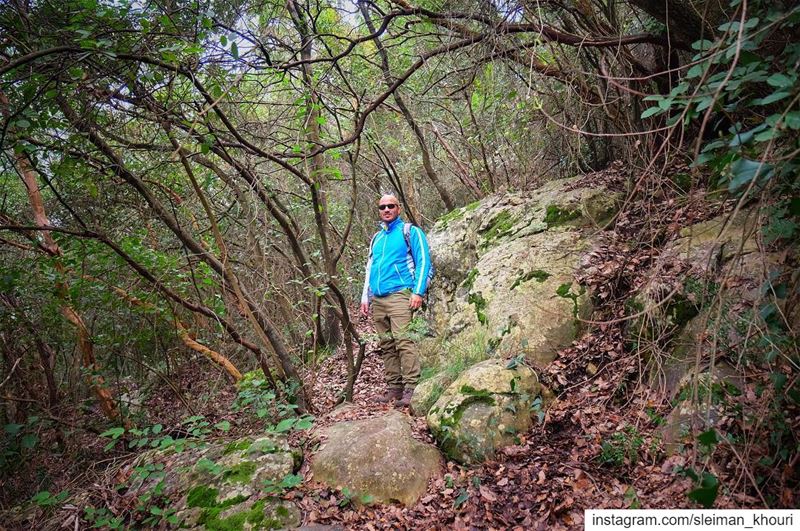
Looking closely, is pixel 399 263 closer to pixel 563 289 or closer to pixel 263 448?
pixel 563 289

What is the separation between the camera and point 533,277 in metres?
4.73

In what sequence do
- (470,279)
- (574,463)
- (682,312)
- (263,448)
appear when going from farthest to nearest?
(470,279), (263,448), (682,312), (574,463)

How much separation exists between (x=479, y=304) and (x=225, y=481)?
3240 mm

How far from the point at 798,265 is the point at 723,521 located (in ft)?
4.79

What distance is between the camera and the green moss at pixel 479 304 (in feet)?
16.3

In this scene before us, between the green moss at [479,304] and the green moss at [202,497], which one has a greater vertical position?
the green moss at [479,304]

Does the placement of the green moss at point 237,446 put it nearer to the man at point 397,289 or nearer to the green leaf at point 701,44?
the man at point 397,289

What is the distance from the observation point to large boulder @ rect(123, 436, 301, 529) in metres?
3.23

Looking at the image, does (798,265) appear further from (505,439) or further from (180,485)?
(180,485)

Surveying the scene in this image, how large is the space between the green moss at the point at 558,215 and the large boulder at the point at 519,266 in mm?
12

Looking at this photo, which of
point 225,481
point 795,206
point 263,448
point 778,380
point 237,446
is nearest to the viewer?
point 795,206

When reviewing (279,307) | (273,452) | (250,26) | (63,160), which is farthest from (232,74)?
(279,307)

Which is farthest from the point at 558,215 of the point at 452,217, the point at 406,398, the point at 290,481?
the point at 290,481

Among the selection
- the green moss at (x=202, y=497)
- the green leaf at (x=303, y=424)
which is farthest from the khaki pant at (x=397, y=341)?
the green moss at (x=202, y=497)
